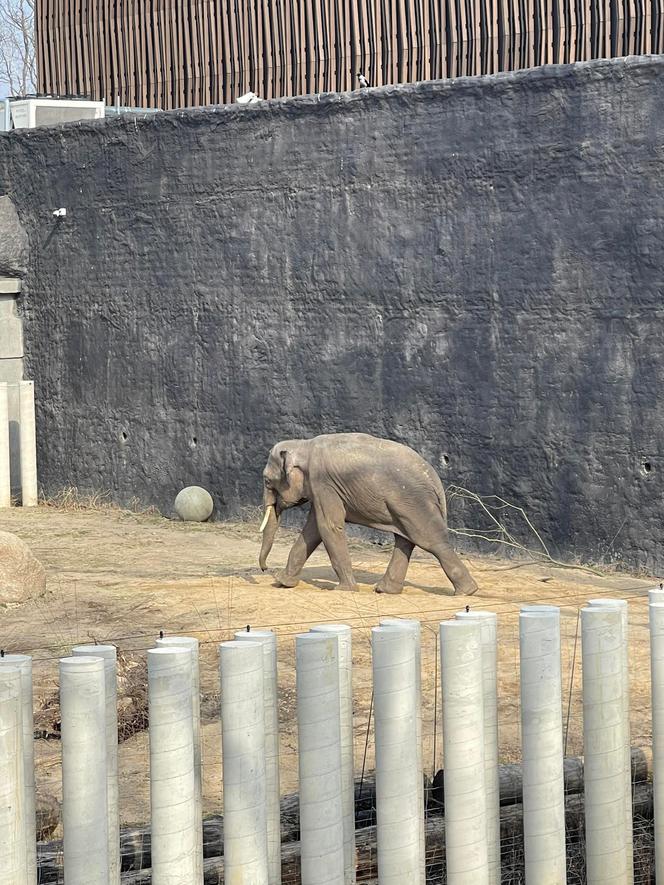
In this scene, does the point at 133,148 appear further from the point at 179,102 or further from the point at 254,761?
the point at 254,761

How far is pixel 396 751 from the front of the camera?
4652 millimetres

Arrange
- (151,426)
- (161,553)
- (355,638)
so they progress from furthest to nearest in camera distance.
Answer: (151,426) → (161,553) → (355,638)

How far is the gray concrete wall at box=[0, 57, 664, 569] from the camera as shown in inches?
445

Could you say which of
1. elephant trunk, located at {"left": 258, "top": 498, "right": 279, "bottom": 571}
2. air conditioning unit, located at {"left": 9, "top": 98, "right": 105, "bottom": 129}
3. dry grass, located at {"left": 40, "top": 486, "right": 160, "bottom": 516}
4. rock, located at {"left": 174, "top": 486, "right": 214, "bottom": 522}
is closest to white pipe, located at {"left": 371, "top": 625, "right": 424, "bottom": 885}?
elephant trunk, located at {"left": 258, "top": 498, "right": 279, "bottom": 571}

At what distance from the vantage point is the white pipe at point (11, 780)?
4.21 m

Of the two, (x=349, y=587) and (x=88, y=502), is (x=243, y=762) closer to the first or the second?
(x=349, y=587)

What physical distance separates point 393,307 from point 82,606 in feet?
14.0

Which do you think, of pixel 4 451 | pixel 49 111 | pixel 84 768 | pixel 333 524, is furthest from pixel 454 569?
pixel 49 111

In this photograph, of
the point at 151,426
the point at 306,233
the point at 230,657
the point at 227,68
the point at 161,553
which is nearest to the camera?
the point at 230,657

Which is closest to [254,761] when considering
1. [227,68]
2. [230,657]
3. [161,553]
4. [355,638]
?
[230,657]

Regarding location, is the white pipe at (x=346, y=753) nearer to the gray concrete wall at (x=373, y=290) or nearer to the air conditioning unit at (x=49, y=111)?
the gray concrete wall at (x=373, y=290)

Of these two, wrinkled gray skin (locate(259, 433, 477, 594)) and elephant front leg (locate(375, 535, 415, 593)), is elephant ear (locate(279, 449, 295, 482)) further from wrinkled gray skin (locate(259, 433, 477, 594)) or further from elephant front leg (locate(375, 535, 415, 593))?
elephant front leg (locate(375, 535, 415, 593))

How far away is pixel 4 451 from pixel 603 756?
11026mm

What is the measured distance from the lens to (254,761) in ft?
14.8
